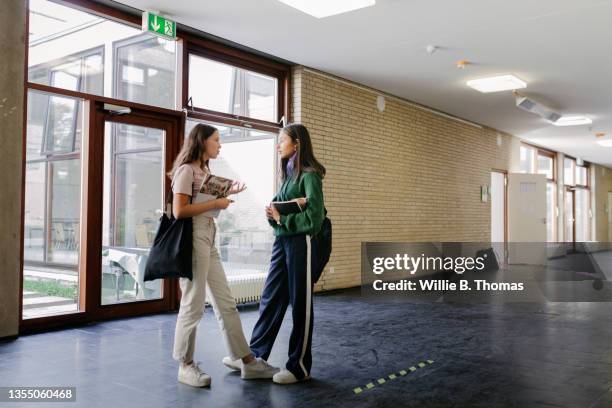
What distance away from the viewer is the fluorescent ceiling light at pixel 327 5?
16.1 feet

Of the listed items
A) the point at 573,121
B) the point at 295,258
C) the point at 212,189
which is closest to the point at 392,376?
the point at 295,258

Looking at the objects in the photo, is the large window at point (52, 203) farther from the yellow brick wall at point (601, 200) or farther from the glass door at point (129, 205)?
the yellow brick wall at point (601, 200)

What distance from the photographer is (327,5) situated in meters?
4.98

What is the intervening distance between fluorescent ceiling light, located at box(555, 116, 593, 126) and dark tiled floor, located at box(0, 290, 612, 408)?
594 centimetres

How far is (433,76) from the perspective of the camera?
7.65 metres

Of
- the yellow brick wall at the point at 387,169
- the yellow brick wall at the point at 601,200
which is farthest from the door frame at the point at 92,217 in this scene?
the yellow brick wall at the point at 601,200

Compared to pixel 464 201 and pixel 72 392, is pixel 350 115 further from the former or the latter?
pixel 72 392

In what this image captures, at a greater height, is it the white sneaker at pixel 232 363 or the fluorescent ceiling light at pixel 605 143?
the fluorescent ceiling light at pixel 605 143

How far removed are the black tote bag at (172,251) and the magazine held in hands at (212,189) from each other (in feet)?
0.46

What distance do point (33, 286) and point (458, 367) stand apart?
3677 millimetres

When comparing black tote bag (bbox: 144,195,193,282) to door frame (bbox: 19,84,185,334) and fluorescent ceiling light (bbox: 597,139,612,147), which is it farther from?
fluorescent ceiling light (bbox: 597,139,612,147)

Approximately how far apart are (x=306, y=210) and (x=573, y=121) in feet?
31.4

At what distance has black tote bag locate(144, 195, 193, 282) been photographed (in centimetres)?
300

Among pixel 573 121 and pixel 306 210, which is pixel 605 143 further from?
pixel 306 210
